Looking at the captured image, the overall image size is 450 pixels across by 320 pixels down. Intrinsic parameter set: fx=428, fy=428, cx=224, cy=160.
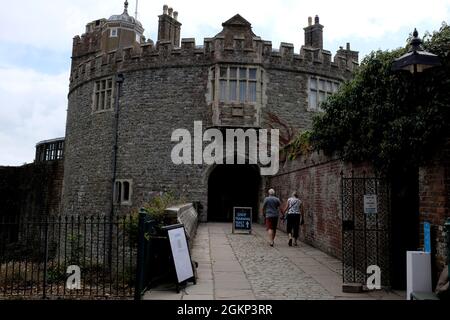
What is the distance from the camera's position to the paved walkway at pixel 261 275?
670 centimetres

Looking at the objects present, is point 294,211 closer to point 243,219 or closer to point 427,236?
point 243,219

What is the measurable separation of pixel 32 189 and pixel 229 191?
14.9m

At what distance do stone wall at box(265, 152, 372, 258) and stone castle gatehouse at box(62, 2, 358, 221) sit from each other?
6.57 metres

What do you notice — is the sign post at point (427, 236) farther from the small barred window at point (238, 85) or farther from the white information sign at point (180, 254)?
the small barred window at point (238, 85)

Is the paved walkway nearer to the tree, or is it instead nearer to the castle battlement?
the tree

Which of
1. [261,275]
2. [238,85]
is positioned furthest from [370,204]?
[238,85]

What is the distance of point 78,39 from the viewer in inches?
1348

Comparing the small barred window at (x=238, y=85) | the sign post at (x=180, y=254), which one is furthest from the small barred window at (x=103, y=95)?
the sign post at (x=180, y=254)

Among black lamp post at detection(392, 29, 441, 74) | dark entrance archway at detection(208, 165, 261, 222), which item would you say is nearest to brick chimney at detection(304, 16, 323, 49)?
dark entrance archway at detection(208, 165, 261, 222)

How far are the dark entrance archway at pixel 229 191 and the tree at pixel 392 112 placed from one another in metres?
14.9

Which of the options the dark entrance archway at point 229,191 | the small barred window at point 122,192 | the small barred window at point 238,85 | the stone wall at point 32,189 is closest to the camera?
the small barred window at point 238,85

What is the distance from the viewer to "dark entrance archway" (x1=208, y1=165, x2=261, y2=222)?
24328 mm

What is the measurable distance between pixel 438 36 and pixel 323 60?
16.4 meters
